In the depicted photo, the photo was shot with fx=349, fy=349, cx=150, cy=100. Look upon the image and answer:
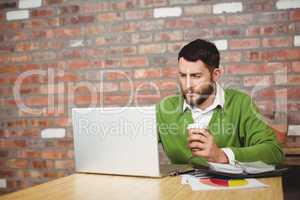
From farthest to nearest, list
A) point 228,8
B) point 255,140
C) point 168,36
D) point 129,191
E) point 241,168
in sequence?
point 168,36 < point 228,8 < point 255,140 < point 241,168 < point 129,191

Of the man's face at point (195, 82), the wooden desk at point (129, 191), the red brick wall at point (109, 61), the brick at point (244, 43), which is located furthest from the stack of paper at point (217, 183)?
the brick at point (244, 43)

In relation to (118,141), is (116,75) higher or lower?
higher

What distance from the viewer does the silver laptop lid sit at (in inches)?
51.3

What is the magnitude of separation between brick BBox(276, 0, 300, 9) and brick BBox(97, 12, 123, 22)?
3.78 ft

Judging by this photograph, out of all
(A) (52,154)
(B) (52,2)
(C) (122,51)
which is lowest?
(A) (52,154)

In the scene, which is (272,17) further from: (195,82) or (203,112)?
(203,112)

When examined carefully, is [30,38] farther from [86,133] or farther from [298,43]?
[298,43]

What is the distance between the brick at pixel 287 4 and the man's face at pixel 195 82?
0.78 m

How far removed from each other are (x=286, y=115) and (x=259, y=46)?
0.52 meters

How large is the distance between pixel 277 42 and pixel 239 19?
1.02 ft

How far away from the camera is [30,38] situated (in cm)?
288

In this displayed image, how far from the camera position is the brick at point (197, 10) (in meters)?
2.54

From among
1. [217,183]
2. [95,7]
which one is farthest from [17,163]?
[217,183]

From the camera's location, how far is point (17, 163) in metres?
2.91
